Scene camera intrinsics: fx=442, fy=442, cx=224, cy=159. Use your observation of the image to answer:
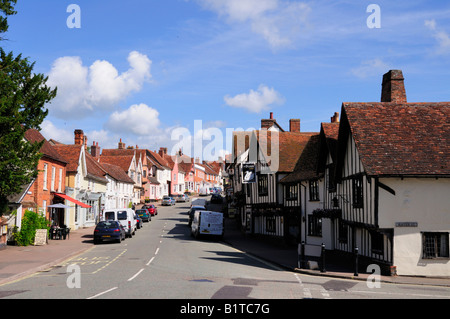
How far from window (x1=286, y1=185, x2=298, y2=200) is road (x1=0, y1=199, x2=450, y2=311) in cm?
710

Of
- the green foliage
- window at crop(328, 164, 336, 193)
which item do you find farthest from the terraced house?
window at crop(328, 164, 336, 193)

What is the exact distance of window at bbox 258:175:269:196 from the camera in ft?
116

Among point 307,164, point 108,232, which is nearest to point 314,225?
point 307,164

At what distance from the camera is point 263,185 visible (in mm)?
36312

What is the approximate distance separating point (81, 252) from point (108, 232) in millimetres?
5015

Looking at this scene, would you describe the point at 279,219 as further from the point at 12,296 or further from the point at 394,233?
the point at 12,296

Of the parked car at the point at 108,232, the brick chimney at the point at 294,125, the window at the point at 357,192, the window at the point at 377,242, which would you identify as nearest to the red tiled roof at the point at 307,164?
the window at the point at 357,192

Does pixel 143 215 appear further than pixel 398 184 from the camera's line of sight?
Yes

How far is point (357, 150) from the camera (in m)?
20.7

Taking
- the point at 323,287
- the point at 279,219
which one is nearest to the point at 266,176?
the point at 279,219

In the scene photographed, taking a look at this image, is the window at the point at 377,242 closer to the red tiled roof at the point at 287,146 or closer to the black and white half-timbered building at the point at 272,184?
the black and white half-timbered building at the point at 272,184

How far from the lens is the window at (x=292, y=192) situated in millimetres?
31180

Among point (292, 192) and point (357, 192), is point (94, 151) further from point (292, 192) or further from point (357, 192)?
point (357, 192)
